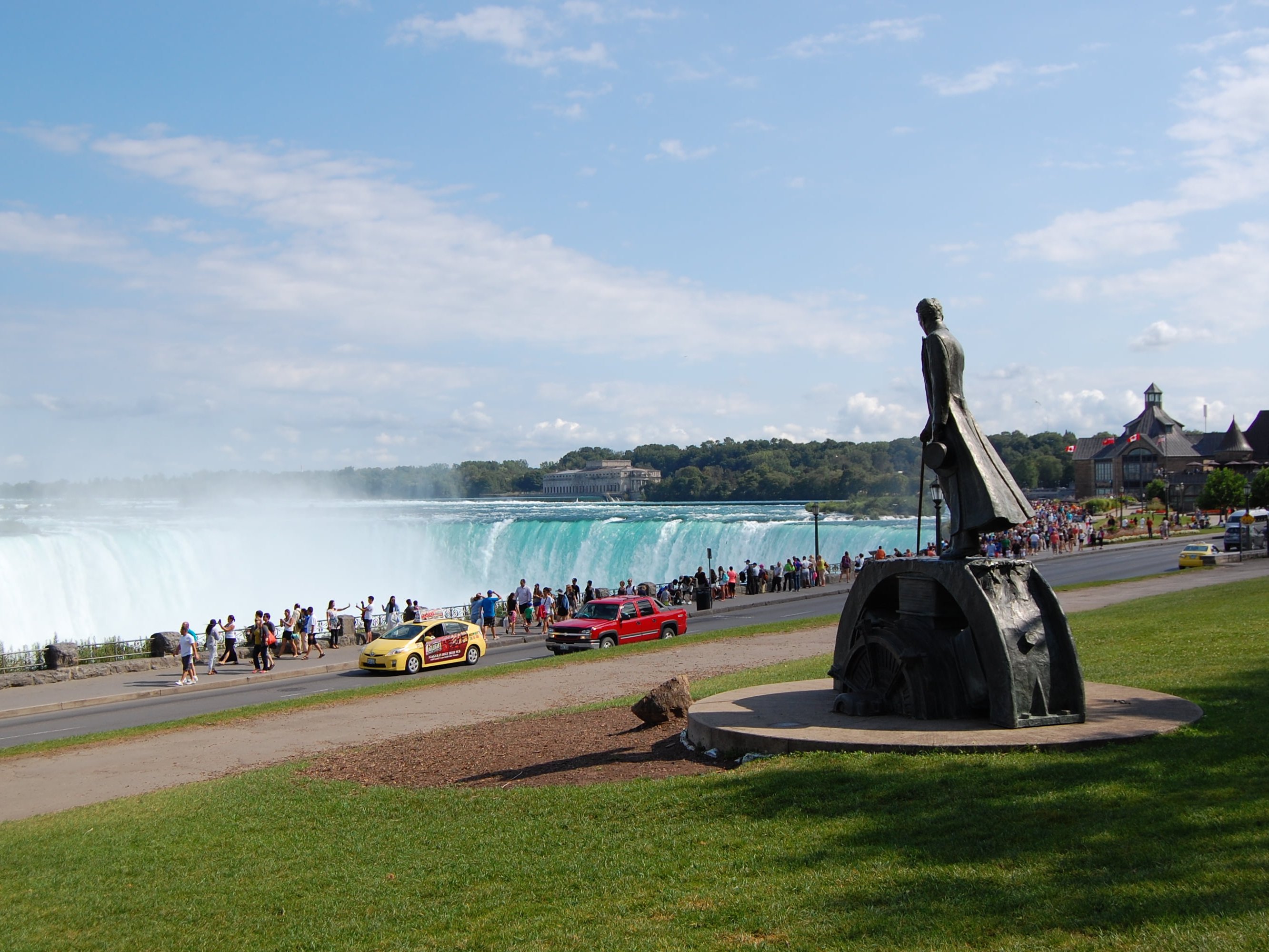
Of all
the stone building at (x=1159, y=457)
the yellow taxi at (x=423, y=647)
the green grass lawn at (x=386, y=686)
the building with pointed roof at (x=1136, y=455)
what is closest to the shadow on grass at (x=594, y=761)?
the green grass lawn at (x=386, y=686)

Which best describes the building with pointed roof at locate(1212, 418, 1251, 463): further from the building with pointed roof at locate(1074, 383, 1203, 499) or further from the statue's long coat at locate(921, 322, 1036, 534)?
the statue's long coat at locate(921, 322, 1036, 534)

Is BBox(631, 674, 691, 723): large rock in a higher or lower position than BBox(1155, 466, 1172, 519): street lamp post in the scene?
lower

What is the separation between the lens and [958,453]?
30.8ft

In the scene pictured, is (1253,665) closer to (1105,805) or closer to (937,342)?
(937,342)

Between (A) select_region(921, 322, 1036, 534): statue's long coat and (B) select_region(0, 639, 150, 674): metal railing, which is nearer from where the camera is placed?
(A) select_region(921, 322, 1036, 534): statue's long coat

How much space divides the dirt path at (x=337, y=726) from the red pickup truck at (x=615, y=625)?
8.75ft

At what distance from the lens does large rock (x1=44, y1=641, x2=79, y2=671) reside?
24641 mm

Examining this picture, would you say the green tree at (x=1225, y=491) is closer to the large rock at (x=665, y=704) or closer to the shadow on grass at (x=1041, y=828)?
the large rock at (x=665, y=704)

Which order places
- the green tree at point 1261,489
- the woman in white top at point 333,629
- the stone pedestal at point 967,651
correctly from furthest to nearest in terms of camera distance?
the green tree at point 1261,489, the woman in white top at point 333,629, the stone pedestal at point 967,651

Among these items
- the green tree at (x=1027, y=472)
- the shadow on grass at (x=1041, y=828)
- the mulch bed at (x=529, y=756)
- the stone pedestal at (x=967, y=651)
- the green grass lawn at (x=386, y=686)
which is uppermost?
the green tree at (x=1027, y=472)

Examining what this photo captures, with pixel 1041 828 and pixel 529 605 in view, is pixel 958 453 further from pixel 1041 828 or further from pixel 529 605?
pixel 529 605

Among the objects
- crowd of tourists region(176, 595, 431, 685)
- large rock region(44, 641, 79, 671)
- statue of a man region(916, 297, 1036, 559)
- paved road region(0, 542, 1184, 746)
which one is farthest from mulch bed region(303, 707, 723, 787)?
large rock region(44, 641, 79, 671)

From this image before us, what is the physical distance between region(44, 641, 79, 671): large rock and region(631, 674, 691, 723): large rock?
770 inches

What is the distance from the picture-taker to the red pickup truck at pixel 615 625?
83.1ft
